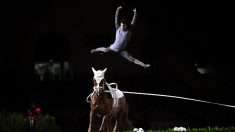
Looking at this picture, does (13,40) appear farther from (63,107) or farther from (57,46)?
(63,107)

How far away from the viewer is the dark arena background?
59.7 feet

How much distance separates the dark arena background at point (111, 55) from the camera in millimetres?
18203

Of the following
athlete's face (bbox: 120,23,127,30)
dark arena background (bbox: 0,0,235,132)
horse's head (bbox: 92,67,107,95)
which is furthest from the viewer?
dark arena background (bbox: 0,0,235,132)

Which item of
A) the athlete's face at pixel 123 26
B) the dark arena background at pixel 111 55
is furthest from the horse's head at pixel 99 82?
the dark arena background at pixel 111 55

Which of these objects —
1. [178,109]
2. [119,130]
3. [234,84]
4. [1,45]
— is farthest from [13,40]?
[119,130]

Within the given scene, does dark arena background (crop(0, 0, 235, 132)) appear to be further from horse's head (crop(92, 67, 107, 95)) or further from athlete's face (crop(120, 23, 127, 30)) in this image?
horse's head (crop(92, 67, 107, 95))

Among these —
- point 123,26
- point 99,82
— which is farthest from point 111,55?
point 99,82

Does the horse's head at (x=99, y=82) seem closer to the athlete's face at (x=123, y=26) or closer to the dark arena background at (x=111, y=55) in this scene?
the athlete's face at (x=123, y=26)

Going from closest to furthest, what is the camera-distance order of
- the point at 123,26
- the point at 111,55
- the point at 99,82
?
1. the point at 99,82
2. the point at 123,26
3. the point at 111,55

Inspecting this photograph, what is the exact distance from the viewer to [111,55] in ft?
61.0

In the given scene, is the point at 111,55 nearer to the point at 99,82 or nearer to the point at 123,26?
the point at 123,26

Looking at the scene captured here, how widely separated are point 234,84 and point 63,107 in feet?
16.9

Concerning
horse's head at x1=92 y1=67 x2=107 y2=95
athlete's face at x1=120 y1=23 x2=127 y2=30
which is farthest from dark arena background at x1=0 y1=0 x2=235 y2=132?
horse's head at x1=92 y1=67 x2=107 y2=95

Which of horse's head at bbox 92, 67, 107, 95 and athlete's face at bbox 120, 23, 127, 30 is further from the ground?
athlete's face at bbox 120, 23, 127, 30
